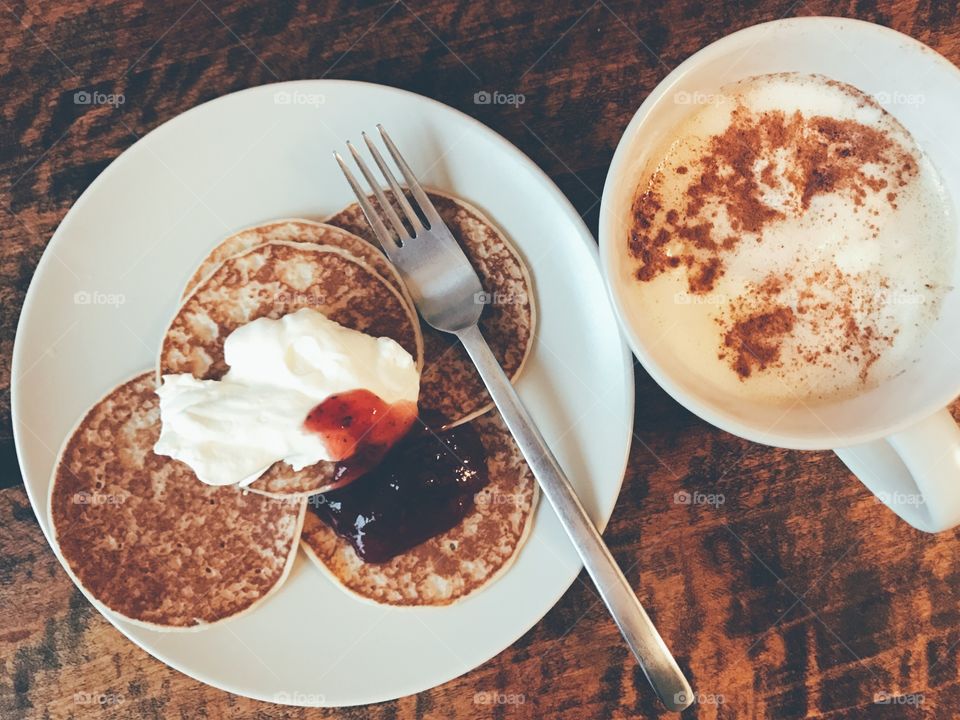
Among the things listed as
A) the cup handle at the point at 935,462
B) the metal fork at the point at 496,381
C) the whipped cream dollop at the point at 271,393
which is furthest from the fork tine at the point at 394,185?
the cup handle at the point at 935,462

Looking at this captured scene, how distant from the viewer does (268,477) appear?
4.48 ft

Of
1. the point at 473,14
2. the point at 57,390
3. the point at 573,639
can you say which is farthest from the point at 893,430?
the point at 57,390

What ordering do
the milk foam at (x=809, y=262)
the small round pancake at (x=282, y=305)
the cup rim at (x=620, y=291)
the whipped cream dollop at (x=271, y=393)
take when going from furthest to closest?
the small round pancake at (x=282, y=305)
the whipped cream dollop at (x=271, y=393)
the milk foam at (x=809, y=262)
the cup rim at (x=620, y=291)

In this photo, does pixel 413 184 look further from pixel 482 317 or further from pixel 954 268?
pixel 954 268

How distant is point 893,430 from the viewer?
1008mm

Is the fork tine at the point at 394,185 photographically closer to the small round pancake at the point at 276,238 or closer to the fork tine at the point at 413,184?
the fork tine at the point at 413,184

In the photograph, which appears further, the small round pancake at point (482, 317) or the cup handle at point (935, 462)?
the small round pancake at point (482, 317)

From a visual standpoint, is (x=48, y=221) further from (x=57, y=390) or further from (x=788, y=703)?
(x=788, y=703)

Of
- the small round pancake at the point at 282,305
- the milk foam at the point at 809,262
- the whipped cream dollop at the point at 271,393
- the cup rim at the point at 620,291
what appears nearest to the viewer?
the cup rim at the point at 620,291

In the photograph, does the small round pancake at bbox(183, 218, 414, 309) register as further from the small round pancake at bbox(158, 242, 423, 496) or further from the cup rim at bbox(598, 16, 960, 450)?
the cup rim at bbox(598, 16, 960, 450)

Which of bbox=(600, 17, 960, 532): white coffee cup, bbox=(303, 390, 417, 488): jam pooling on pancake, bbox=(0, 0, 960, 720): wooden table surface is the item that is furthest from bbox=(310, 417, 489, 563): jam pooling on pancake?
bbox=(600, 17, 960, 532): white coffee cup

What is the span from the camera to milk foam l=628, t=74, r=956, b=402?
1.11 m

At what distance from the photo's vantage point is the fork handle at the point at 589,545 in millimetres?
1308

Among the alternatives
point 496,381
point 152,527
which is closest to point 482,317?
point 496,381
